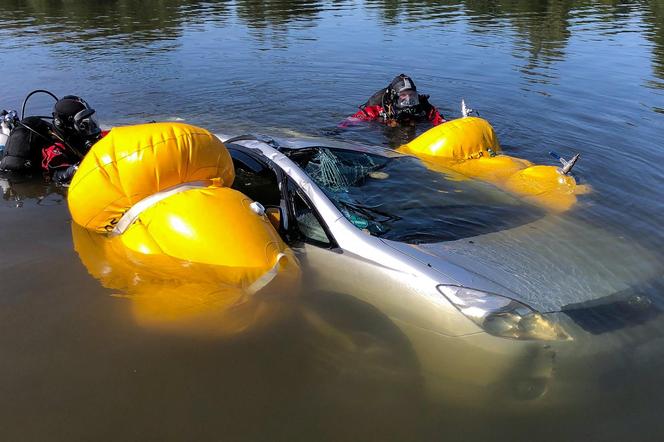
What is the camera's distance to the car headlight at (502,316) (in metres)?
2.87

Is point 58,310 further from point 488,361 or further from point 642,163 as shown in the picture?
point 642,163

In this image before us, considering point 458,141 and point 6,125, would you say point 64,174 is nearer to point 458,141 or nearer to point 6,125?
point 6,125

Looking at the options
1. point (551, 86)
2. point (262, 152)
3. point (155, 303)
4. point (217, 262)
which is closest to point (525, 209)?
point (262, 152)

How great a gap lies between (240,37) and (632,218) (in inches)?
625

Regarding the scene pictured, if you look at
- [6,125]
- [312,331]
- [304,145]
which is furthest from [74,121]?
[312,331]

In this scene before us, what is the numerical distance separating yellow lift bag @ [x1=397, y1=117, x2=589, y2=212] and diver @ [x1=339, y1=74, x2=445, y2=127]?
6.08 feet

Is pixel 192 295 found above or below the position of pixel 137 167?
below

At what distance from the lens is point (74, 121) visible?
5.89 metres

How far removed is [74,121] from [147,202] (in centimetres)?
281

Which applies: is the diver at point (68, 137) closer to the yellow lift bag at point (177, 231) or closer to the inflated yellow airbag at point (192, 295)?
the yellow lift bag at point (177, 231)

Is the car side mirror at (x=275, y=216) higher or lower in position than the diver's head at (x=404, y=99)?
lower

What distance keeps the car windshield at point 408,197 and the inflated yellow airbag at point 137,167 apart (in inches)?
31.9

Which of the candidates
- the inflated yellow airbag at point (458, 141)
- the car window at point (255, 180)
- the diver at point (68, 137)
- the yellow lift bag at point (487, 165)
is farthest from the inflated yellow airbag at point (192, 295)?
the inflated yellow airbag at point (458, 141)

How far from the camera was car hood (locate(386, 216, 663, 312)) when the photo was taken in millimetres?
3213
